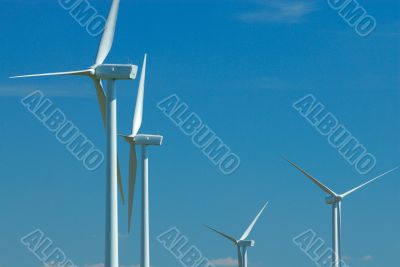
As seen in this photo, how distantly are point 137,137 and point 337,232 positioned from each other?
2128 centimetres

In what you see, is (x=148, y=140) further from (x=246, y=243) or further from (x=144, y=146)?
(x=246, y=243)

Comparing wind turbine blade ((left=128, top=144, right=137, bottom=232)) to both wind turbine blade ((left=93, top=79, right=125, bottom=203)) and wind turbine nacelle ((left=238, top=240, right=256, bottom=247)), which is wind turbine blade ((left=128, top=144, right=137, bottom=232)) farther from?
wind turbine nacelle ((left=238, top=240, right=256, bottom=247))

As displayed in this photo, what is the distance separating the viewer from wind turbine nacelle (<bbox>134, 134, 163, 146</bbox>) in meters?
67.2

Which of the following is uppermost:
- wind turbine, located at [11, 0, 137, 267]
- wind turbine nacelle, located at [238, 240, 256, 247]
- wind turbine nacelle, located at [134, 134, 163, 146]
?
wind turbine nacelle, located at [238, 240, 256, 247]

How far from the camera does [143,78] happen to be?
67.5 meters

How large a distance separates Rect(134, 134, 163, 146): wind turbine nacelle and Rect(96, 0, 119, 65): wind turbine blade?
1287 centimetres

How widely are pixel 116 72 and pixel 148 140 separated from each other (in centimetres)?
1560

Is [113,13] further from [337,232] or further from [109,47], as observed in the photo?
[337,232]

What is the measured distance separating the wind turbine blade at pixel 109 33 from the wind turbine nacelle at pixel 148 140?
42.2ft

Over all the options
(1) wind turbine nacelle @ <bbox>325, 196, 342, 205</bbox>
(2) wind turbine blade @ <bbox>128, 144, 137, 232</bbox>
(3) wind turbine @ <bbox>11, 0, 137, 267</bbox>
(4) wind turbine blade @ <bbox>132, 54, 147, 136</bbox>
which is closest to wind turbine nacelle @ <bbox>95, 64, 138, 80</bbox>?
(3) wind turbine @ <bbox>11, 0, 137, 267</bbox>

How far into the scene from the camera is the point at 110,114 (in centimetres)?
5084

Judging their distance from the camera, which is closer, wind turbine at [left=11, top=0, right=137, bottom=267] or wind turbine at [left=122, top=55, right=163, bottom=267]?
wind turbine at [left=11, top=0, right=137, bottom=267]

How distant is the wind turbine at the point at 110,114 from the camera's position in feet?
165

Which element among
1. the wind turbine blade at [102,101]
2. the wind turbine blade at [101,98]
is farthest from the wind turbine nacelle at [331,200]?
the wind turbine blade at [101,98]
